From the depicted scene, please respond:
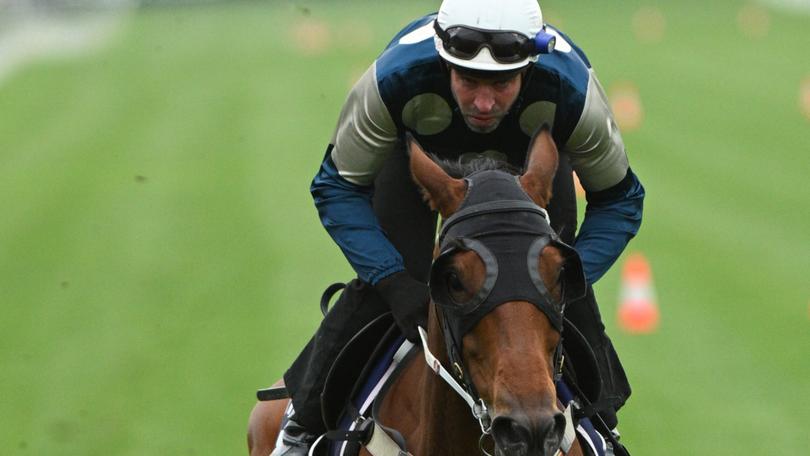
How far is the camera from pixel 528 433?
396 cm

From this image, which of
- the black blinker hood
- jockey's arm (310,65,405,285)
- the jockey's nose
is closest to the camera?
the jockey's nose

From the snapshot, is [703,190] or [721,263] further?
[703,190]

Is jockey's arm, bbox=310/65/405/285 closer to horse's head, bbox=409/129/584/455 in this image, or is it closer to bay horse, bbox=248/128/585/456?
bay horse, bbox=248/128/585/456

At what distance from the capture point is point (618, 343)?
1155cm

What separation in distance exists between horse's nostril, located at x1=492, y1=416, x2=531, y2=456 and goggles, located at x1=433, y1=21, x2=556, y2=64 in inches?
58.7

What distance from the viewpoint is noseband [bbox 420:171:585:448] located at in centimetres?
414

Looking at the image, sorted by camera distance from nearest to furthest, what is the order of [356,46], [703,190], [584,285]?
[584,285], [703,190], [356,46]

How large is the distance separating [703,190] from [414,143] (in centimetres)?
1238

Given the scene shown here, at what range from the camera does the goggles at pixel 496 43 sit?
502 cm

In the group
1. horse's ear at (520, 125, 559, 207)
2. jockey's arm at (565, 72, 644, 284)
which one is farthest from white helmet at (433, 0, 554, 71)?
horse's ear at (520, 125, 559, 207)

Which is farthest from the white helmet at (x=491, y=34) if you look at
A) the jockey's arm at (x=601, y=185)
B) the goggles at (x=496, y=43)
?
the jockey's arm at (x=601, y=185)

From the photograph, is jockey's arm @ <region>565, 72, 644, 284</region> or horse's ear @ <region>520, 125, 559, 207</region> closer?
horse's ear @ <region>520, 125, 559, 207</region>

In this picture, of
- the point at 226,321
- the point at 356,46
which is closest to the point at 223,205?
the point at 226,321

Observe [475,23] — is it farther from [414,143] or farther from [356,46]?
[356,46]
